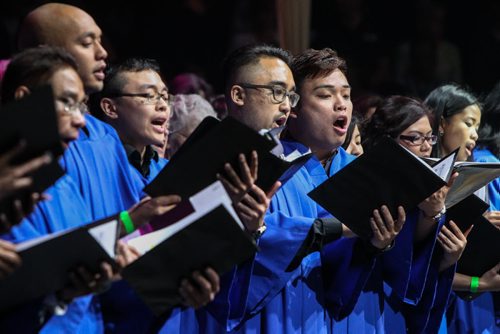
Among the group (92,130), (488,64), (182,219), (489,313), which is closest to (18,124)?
(182,219)

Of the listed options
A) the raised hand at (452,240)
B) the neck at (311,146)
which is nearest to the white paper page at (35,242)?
the neck at (311,146)

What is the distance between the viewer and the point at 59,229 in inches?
133

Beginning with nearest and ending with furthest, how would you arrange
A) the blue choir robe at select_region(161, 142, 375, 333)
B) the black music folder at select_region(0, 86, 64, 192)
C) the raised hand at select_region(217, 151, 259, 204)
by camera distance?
the black music folder at select_region(0, 86, 64, 192) → the raised hand at select_region(217, 151, 259, 204) → the blue choir robe at select_region(161, 142, 375, 333)

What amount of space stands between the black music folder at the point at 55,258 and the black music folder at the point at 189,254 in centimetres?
17

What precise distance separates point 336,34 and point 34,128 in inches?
205

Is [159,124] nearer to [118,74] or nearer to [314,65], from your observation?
[118,74]

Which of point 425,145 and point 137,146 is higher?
point 137,146

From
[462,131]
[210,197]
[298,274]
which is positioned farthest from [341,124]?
[210,197]

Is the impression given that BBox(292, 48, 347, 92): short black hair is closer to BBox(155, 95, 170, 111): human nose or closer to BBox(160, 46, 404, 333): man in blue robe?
BBox(160, 46, 404, 333): man in blue robe

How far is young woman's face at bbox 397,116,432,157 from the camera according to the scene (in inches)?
200

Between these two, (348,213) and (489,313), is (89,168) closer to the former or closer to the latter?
(348,213)

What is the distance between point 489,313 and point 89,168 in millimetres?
2574

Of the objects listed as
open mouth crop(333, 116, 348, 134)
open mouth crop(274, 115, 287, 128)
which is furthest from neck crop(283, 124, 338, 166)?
open mouth crop(274, 115, 287, 128)

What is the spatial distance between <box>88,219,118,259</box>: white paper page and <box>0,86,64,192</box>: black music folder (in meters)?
0.21
